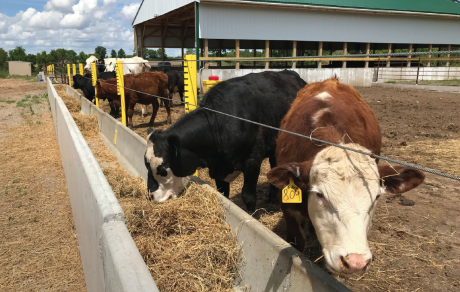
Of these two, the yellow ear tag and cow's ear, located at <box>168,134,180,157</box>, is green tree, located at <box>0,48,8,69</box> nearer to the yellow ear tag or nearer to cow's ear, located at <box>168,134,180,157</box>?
cow's ear, located at <box>168,134,180,157</box>

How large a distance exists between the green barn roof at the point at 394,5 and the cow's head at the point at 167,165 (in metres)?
16.9

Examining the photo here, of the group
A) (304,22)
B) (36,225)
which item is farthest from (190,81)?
(304,22)

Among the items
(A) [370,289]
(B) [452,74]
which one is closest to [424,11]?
(B) [452,74]

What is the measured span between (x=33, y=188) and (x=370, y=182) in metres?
5.25

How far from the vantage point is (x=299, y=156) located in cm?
261

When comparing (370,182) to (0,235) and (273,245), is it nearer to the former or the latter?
(273,245)

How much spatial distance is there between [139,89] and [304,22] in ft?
46.2

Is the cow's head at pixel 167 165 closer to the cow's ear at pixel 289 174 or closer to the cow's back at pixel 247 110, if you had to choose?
the cow's back at pixel 247 110

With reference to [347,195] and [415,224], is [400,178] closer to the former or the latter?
[347,195]

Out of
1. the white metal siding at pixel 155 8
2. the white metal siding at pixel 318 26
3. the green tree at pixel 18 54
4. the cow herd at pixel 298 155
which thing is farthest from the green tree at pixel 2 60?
the cow herd at pixel 298 155

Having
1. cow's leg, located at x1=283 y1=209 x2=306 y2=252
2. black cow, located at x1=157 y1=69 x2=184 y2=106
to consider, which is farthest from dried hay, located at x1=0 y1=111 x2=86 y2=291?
black cow, located at x1=157 y1=69 x2=184 y2=106

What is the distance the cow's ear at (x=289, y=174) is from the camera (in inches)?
82.3

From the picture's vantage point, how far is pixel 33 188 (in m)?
5.25

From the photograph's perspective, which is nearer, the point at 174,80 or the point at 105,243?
the point at 105,243
